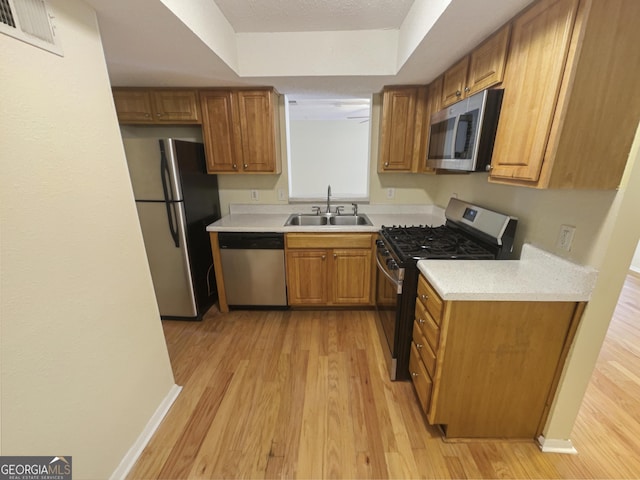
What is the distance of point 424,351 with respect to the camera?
1.51 metres

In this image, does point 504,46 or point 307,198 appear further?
point 307,198

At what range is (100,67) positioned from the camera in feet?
3.98

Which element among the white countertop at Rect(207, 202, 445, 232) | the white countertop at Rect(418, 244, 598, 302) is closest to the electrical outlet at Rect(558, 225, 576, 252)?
the white countertop at Rect(418, 244, 598, 302)

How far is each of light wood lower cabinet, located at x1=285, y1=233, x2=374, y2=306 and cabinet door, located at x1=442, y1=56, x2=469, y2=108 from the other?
121cm

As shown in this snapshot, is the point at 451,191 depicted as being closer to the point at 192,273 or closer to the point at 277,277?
the point at 277,277

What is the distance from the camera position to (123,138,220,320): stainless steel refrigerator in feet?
7.05

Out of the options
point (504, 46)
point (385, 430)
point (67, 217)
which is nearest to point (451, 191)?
point (504, 46)

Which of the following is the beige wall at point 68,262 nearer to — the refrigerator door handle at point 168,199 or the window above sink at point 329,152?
the refrigerator door handle at point 168,199

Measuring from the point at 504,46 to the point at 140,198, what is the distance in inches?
105

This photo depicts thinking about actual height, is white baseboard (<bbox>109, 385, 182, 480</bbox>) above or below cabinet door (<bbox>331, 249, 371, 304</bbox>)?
below

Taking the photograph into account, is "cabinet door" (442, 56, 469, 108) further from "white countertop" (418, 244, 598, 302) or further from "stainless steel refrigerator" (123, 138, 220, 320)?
"stainless steel refrigerator" (123, 138, 220, 320)

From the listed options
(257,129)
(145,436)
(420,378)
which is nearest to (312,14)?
(257,129)

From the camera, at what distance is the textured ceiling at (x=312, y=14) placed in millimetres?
1688
